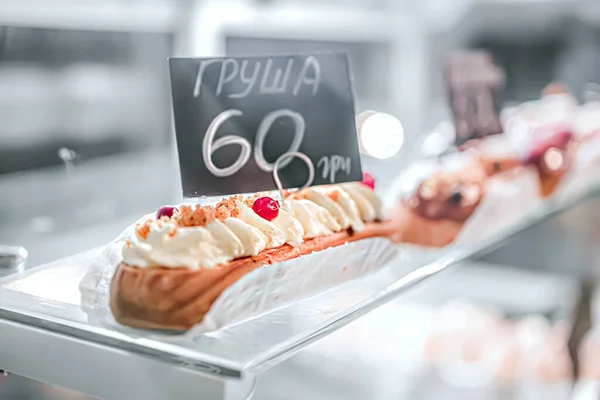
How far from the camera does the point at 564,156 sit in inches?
71.6

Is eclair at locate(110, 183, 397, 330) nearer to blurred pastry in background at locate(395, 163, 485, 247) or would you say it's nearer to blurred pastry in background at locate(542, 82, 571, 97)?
blurred pastry in background at locate(395, 163, 485, 247)

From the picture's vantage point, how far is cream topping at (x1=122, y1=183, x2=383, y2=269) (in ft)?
2.73

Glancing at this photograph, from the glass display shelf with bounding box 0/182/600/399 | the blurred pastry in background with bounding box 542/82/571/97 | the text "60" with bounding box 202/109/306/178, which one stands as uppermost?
the blurred pastry in background with bounding box 542/82/571/97

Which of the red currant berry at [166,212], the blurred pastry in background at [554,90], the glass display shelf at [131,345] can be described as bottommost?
the glass display shelf at [131,345]

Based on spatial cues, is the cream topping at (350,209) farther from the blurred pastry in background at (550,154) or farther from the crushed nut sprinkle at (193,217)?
the blurred pastry in background at (550,154)

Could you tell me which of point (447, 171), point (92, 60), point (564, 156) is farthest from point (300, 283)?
point (564, 156)

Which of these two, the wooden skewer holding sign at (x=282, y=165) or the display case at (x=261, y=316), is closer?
the display case at (x=261, y=316)

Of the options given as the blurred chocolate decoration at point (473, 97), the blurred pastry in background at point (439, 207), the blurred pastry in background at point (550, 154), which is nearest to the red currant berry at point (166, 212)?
the blurred pastry in background at point (439, 207)

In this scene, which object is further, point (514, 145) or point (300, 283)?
point (514, 145)

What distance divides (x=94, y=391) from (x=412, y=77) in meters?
2.21

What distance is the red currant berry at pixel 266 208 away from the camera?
→ 37.7 inches

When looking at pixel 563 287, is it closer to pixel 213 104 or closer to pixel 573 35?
pixel 573 35

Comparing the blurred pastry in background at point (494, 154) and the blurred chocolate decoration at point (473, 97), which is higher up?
the blurred chocolate decoration at point (473, 97)

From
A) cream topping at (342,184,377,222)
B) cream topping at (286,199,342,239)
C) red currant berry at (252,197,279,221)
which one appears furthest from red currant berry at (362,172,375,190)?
red currant berry at (252,197,279,221)
